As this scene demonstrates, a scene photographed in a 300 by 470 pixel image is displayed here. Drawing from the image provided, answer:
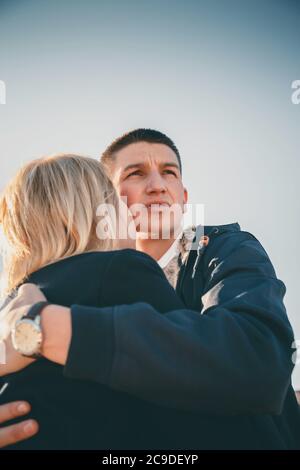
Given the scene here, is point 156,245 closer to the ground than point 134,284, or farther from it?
closer to the ground

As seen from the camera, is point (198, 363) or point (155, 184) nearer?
point (198, 363)

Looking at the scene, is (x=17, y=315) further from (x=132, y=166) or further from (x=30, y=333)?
(x=132, y=166)

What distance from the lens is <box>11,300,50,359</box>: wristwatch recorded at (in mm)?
A: 1724

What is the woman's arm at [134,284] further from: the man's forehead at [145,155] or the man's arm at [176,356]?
the man's forehead at [145,155]

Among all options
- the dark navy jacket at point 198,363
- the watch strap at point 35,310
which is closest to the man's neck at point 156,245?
the dark navy jacket at point 198,363

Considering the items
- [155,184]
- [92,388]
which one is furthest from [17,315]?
[155,184]

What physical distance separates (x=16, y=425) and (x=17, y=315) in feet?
1.30

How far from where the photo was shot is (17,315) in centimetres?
181

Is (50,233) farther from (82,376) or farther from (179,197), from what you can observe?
(179,197)

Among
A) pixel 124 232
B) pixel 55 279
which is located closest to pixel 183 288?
pixel 124 232

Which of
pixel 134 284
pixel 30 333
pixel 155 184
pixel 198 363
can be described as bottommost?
pixel 198 363
